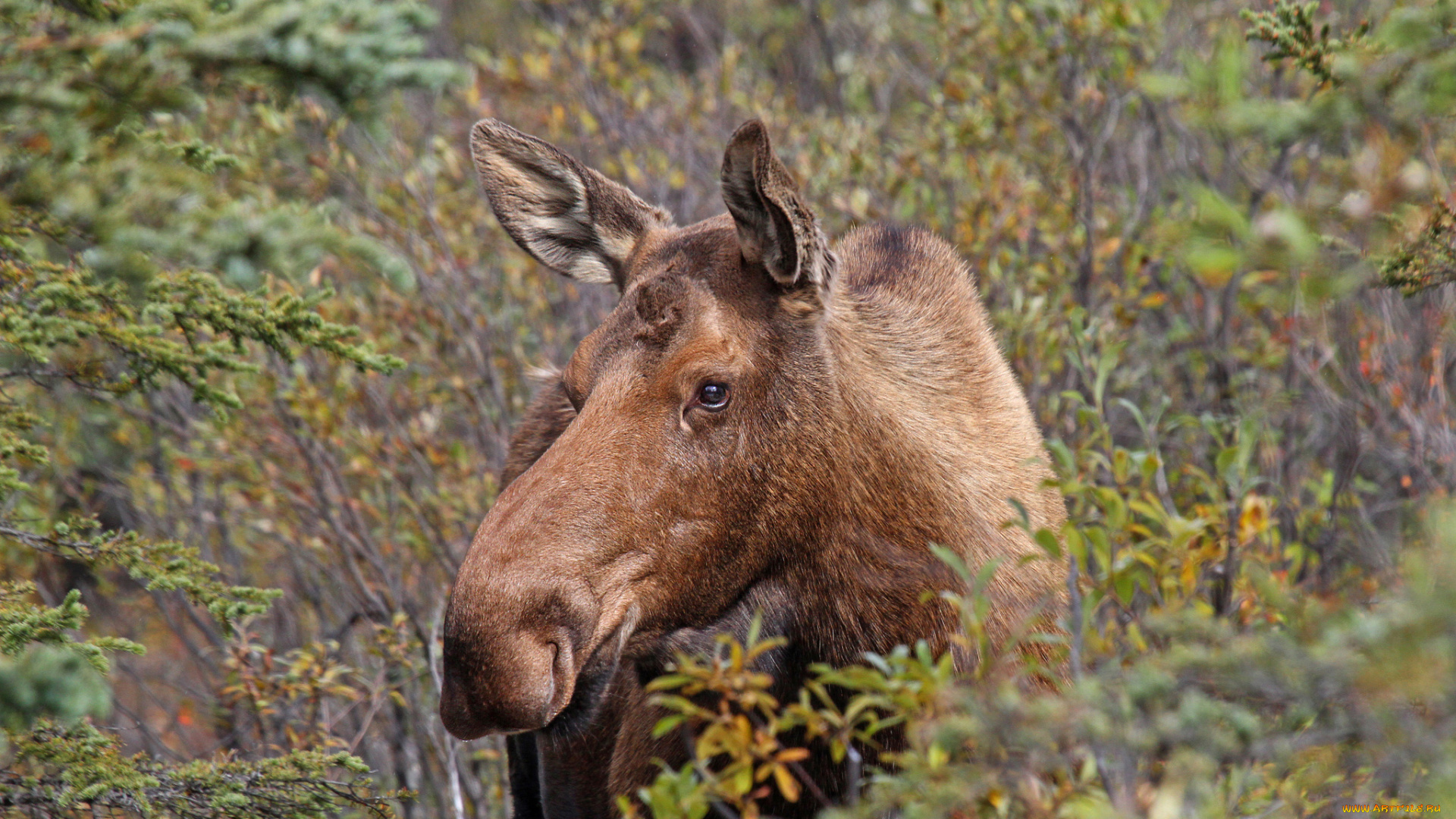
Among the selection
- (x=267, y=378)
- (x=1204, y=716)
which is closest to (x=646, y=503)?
(x=1204, y=716)

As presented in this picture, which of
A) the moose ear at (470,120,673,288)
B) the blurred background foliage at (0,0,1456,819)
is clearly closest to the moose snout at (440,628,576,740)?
the blurred background foliage at (0,0,1456,819)

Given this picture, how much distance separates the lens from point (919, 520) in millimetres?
3914

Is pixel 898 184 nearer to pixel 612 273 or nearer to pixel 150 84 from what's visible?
pixel 612 273

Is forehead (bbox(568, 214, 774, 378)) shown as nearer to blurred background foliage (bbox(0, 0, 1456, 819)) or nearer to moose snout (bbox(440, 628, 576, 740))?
blurred background foliage (bbox(0, 0, 1456, 819))

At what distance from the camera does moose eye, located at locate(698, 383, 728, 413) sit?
3.76 metres

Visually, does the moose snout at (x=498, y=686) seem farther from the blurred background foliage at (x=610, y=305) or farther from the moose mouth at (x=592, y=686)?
the blurred background foliage at (x=610, y=305)

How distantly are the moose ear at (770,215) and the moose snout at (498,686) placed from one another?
4.61 feet

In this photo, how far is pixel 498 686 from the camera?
317 centimetres

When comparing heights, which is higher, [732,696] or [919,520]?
[919,520]

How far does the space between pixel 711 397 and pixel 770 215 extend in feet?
1.93

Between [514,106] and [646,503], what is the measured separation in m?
7.56

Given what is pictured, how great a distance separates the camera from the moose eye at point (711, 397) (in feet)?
12.3

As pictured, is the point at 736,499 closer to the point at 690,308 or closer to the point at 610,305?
the point at 690,308

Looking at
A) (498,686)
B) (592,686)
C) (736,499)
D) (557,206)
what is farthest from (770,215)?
(498,686)
